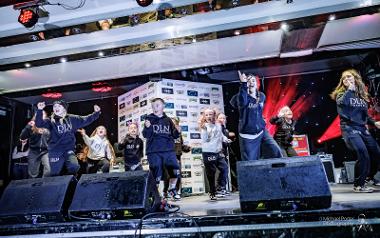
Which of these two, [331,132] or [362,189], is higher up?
[331,132]

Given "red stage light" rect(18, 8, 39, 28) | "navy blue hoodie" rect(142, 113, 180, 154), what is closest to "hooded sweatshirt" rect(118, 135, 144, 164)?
"navy blue hoodie" rect(142, 113, 180, 154)

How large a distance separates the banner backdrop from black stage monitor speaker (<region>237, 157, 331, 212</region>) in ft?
19.1

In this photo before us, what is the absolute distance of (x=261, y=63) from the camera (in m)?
8.33

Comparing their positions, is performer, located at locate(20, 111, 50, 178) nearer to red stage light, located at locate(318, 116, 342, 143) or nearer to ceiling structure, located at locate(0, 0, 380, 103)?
ceiling structure, located at locate(0, 0, 380, 103)

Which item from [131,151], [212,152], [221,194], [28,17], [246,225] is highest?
[28,17]

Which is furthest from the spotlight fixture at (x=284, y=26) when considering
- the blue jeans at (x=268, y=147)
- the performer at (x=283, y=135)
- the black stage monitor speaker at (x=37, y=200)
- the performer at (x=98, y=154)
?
the black stage monitor speaker at (x=37, y=200)

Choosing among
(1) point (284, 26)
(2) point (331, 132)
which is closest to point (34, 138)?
(1) point (284, 26)

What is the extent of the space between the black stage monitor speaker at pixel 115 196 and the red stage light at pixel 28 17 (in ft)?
10.2

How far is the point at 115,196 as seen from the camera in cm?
267

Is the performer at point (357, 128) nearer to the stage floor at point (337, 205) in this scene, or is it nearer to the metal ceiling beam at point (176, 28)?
the stage floor at point (337, 205)

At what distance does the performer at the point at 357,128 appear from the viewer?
3920mm

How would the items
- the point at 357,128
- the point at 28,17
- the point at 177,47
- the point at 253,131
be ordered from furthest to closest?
1. the point at 177,47
2. the point at 28,17
3. the point at 253,131
4. the point at 357,128

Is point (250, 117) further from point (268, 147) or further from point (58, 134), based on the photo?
point (58, 134)

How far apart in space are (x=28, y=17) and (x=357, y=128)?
5.16 metres
